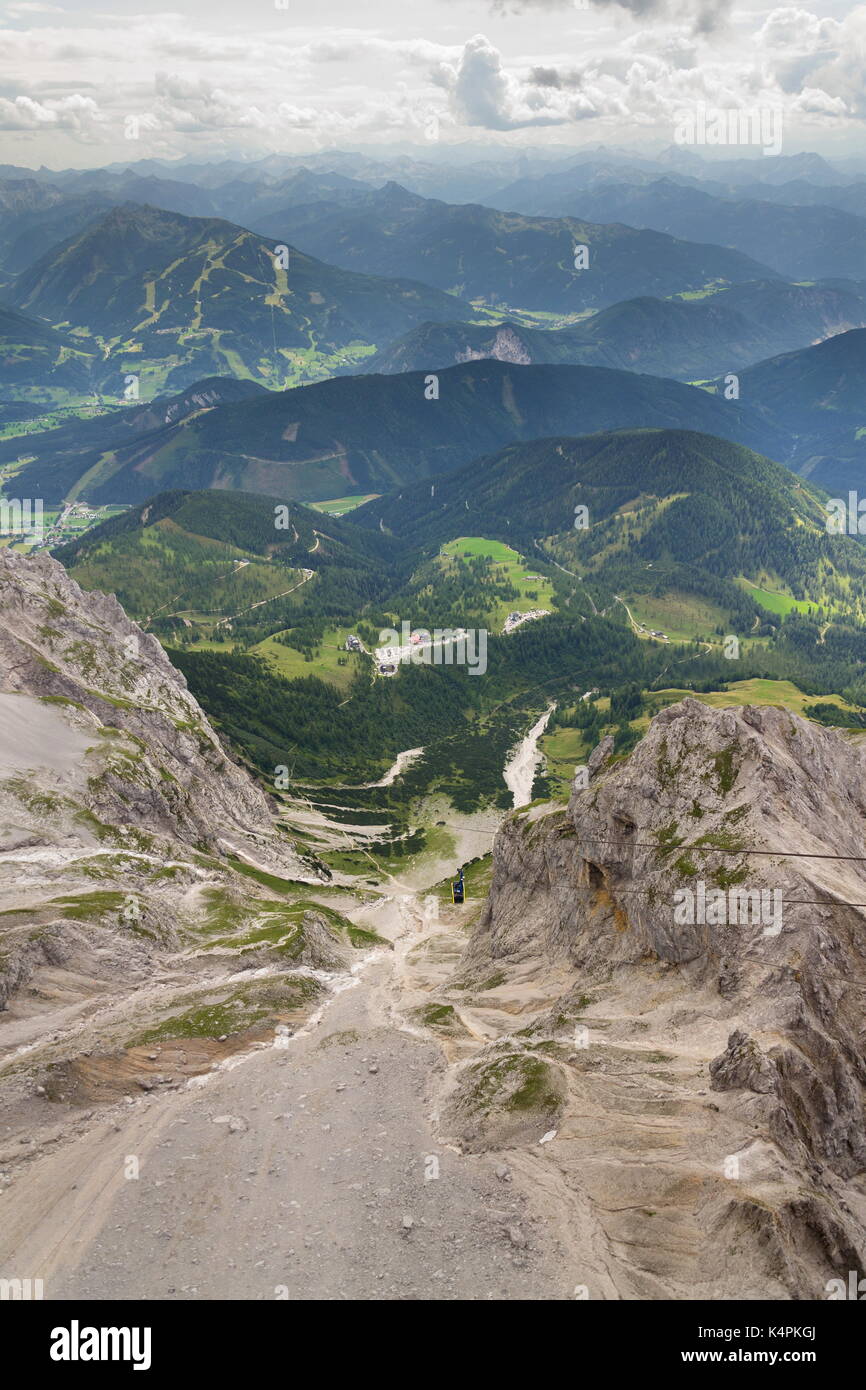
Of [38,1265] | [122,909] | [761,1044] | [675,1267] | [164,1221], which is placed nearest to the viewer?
[675,1267]

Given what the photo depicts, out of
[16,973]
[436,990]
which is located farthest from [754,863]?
[16,973]

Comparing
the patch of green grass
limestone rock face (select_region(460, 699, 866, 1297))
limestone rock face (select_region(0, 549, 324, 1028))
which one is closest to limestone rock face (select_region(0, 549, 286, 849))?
limestone rock face (select_region(0, 549, 324, 1028))

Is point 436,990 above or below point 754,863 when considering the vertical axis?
below

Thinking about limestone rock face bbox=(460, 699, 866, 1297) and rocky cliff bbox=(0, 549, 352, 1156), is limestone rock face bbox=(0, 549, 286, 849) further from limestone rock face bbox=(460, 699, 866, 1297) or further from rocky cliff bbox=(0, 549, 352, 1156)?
limestone rock face bbox=(460, 699, 866, 1297)

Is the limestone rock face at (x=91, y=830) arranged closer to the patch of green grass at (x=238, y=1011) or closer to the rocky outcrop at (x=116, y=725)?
the rocky outcrop at (x=116, y=725)

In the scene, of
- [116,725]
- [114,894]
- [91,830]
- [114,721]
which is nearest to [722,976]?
[114,894]

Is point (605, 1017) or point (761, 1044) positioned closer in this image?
point (761, 1044)
